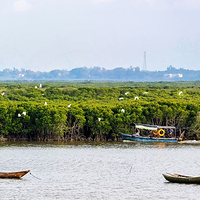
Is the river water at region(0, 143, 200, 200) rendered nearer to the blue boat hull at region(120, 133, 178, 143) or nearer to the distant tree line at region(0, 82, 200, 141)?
the blue boat hull at region(120, 133, 178, 143)

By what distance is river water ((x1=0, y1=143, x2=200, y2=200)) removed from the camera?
4553 cm

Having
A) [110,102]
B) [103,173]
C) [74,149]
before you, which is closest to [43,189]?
[103,173]

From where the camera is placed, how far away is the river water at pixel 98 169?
149ft

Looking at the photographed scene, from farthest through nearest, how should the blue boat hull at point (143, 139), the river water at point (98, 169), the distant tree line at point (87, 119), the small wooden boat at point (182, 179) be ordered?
→ the distant tree line at point (87, 119), the blue boat hull at point (143, 139), the small wooden boat at point (182, 179), the river water at point (98, 169)

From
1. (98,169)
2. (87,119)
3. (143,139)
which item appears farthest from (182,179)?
(87,119)

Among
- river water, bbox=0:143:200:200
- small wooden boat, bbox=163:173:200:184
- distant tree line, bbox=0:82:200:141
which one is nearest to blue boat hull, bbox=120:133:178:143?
distant tree line, bbox=0:82:200:141

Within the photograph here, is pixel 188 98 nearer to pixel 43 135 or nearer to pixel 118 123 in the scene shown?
pixel 118 123

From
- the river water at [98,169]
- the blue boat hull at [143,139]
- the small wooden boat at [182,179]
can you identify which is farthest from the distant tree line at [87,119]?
the small wooden boat at [182,179]

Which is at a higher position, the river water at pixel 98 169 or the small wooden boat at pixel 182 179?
the small wooden boat at pixel 182 179

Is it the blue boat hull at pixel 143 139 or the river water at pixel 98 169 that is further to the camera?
the blue boat hull at pixel 143 139

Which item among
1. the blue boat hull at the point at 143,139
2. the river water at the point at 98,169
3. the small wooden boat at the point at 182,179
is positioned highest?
the small wooden boat at the point at 182,179

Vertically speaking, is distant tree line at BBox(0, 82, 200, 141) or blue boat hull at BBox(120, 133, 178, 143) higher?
distant tree line at BBox(0, 82, 200, 141)

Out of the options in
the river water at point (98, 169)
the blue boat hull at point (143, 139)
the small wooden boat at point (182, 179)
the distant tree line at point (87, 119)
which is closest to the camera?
the river water at point (98, 169)

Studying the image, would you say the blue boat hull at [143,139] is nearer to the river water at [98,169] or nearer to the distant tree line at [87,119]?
the distant tree line at [87,119]
